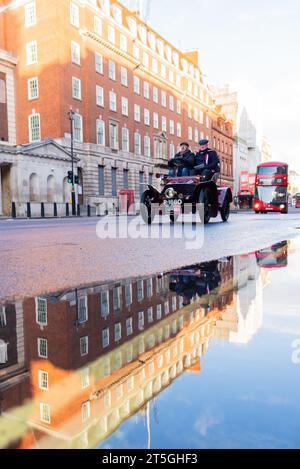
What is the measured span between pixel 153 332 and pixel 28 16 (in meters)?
38.2

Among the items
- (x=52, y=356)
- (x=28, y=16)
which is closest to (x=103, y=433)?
(x=52, y=356)

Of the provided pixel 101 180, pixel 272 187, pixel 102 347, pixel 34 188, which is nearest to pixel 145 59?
pixel 101 180

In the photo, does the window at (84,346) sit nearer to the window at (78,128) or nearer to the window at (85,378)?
the window at (85,378)

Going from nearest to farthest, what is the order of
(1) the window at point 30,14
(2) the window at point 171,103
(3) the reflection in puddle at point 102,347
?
(3) the reflection in puddle at point 102,347
(1) the window at point 30,14
(2) the window at point 171,103

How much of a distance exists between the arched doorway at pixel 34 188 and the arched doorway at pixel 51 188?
1.05 metres

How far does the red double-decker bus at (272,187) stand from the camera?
1041 inches

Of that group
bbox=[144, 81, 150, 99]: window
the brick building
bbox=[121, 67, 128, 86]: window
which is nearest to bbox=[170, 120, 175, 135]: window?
the brick building

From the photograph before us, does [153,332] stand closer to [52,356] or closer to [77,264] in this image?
[52,356]

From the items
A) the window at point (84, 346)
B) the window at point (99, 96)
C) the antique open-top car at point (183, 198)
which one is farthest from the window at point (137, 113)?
the window at point (84, 346)

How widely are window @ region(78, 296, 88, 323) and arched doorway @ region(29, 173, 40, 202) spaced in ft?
89.3

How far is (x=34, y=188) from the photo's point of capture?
92.3ft

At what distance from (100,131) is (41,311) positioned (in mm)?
35741

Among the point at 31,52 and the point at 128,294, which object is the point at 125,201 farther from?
the point at 128,294
